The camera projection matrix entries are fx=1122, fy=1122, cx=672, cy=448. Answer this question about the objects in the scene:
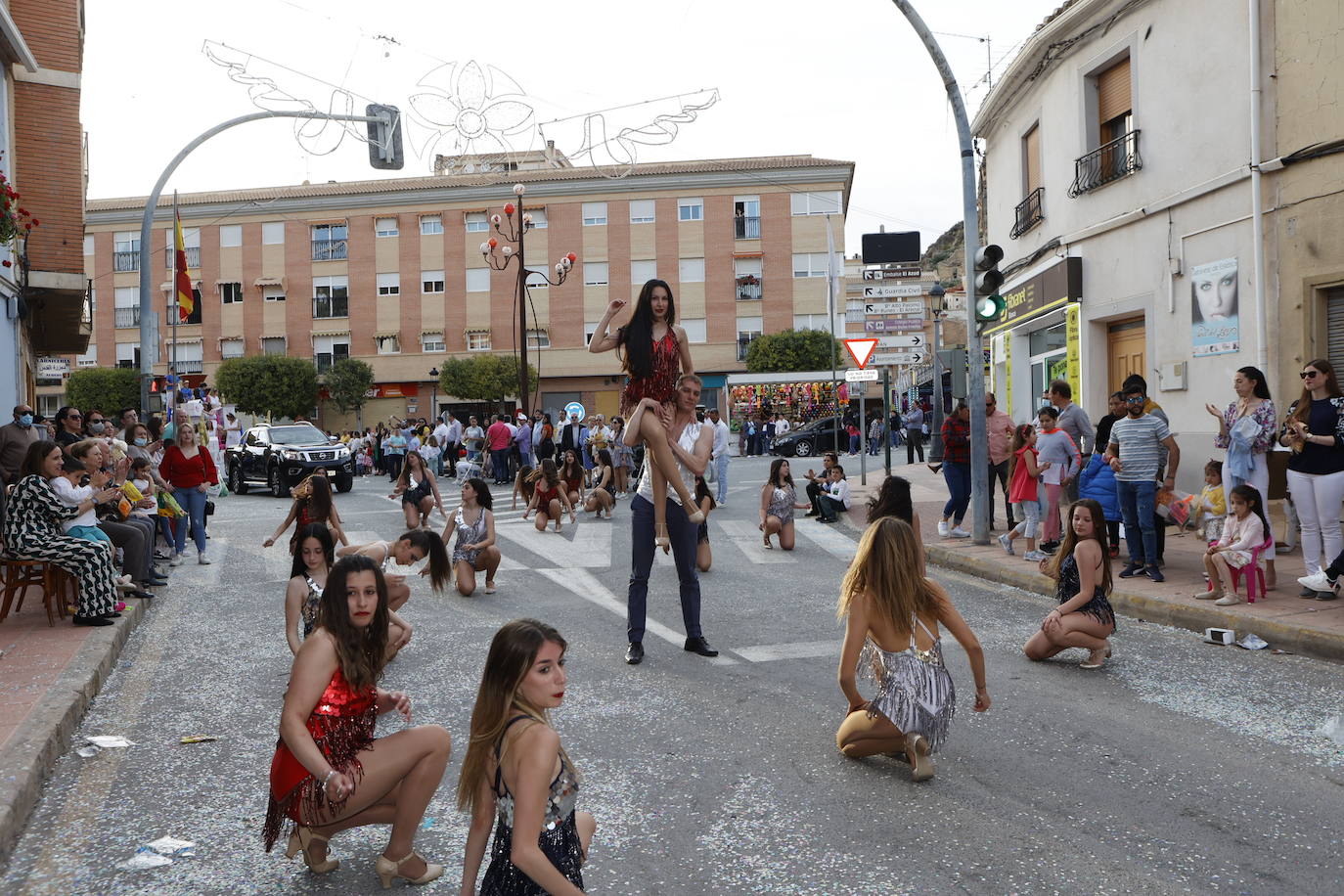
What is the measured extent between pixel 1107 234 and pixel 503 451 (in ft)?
47.7

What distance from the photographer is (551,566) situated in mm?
11523

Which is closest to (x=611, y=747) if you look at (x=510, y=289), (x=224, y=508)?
(x=224, y=508)

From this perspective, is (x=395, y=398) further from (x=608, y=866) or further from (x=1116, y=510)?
(x=608, y=866)

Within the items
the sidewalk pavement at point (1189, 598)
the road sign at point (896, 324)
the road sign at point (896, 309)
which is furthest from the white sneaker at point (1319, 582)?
the road sign at point (896, 309)

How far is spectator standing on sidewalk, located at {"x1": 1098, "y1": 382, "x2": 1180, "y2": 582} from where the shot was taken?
9.56m


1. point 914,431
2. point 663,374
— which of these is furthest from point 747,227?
point 663,374

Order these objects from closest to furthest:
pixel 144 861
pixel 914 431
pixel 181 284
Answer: pixel 144 861, pixel 181 284, pixel 914 431

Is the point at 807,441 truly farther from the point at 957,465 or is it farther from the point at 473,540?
the point at 473,540

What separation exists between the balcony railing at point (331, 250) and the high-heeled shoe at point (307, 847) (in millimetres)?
51990

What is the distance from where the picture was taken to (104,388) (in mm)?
51906

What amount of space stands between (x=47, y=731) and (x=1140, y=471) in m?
→ 8.25

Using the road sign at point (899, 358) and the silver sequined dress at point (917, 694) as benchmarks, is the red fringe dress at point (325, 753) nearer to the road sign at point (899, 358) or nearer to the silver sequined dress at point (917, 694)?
the silver sequined dress at point (917, 694)

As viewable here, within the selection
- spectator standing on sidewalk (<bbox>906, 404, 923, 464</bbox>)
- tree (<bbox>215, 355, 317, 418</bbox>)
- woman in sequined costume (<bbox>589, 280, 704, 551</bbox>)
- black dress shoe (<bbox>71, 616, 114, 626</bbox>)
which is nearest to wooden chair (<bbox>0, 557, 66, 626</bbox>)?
black dress shoe (<bbox>71, 616, 114, 626</bbox>)

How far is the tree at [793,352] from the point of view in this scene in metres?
48.3
